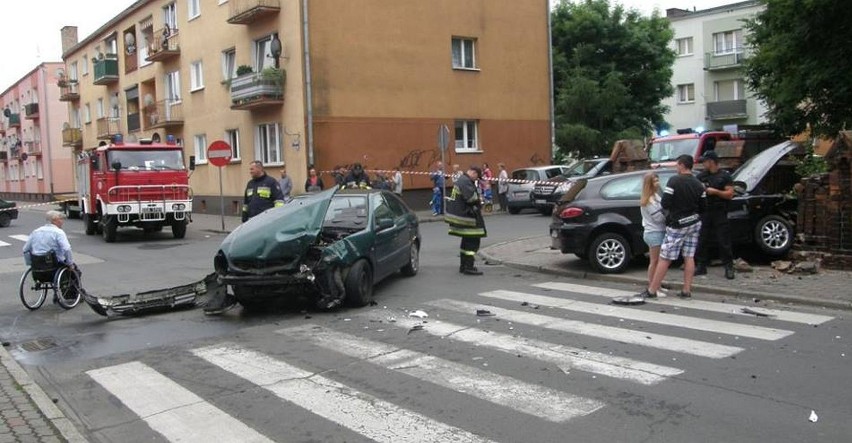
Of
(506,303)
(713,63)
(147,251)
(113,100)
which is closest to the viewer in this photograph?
(506,303)

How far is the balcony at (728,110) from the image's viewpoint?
49.0 metres

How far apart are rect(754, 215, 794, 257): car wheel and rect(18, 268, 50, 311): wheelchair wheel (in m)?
9.91

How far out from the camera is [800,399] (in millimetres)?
5191

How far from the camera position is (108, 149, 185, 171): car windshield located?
19953mm

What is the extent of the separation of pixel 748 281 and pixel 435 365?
17.2 ft

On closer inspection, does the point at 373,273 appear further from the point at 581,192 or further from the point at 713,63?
the point at 713,63

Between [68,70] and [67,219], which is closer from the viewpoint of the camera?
[67,219]

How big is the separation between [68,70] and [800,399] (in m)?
53.5

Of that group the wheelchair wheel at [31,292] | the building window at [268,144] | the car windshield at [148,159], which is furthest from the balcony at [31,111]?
the wheelchair wheel at [31,292]

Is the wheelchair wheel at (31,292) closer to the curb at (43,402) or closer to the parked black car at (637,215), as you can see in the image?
the curb at (43,402)

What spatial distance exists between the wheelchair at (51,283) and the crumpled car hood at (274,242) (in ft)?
8.05

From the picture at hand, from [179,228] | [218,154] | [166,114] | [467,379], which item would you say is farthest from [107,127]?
[467,379]

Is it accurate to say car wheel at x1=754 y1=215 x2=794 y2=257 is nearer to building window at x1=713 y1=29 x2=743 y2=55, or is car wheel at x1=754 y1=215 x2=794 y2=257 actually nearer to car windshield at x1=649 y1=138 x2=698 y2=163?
car windshield at x1=649 y1=138 x2=698 y2=163

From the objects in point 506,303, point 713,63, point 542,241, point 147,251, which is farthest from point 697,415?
point 713,63
